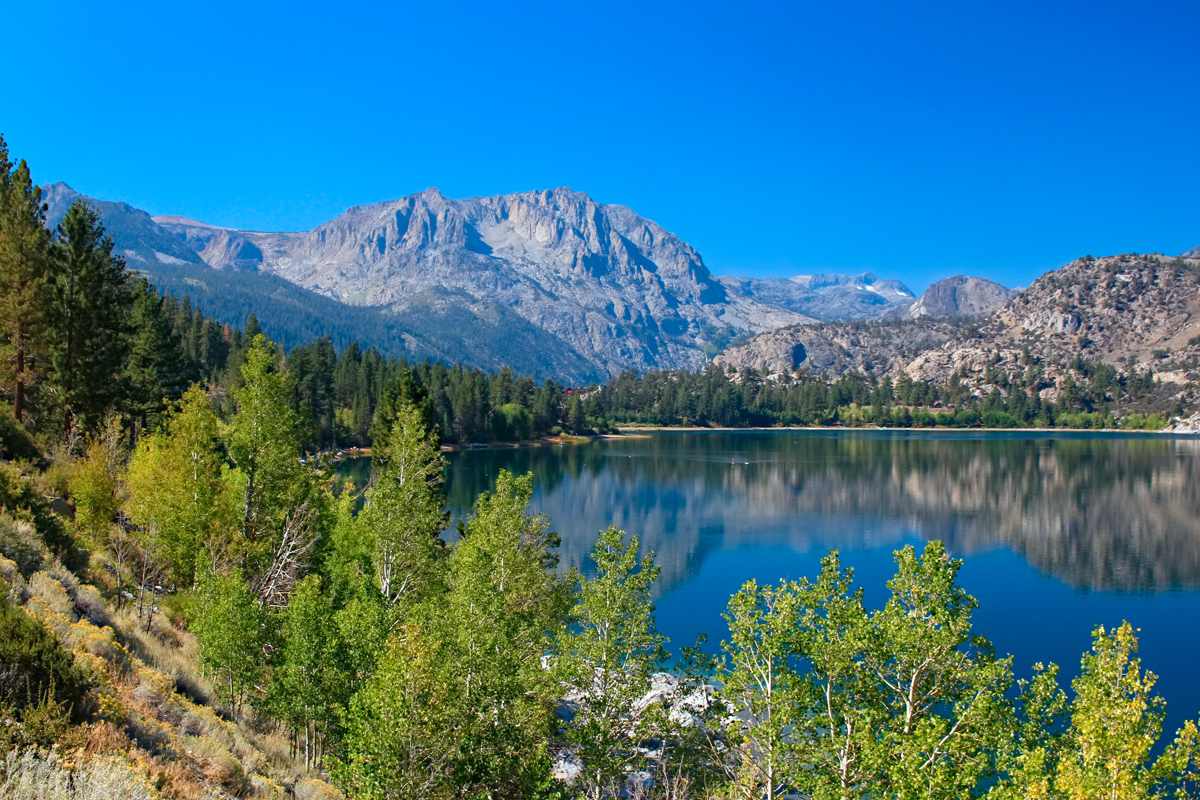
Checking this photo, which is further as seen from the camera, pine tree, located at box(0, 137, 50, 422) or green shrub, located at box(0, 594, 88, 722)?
pine tree, located at box(0, 137, 50, 422)

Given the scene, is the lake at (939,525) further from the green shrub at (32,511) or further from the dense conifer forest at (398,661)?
the green shrub at (32,511)

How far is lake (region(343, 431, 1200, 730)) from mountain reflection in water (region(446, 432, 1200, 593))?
29cm

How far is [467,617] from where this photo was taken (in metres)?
19.4

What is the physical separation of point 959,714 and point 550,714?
10700 millimetres

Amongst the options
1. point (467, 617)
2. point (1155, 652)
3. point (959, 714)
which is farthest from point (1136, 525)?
point (467, 617)

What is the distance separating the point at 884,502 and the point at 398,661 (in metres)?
88.1

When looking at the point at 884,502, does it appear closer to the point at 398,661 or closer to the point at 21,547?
the point at 398,661

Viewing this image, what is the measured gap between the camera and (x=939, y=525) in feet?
258

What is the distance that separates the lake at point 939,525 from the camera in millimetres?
46000

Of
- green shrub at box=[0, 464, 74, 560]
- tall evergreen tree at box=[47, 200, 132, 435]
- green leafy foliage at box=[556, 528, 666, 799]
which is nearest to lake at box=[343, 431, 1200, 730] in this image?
green leafy foliage at box=[556, 528, 666, 799]

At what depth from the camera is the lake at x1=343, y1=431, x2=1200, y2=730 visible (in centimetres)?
4600

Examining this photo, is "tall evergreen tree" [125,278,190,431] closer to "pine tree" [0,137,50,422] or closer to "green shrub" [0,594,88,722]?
"pine tree" [0,137,50,422]

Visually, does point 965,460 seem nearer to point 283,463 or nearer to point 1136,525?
point 1136,525

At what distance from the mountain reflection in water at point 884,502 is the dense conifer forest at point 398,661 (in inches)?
1194
